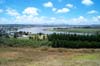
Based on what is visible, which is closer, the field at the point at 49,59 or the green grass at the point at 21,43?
the field at the point at 49,59

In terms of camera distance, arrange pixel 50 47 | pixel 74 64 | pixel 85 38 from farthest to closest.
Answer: pixel 85 38 < pixel 50 47 < pixel 74 64

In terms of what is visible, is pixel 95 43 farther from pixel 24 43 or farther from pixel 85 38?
pixel 24 43

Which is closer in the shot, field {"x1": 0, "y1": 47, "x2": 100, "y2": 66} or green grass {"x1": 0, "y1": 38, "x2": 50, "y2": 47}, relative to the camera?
field {"x1": 0, "y1": 47, "x2": 100, "y2": 66}

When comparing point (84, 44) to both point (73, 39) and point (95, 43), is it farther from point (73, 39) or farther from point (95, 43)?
point (73, 39)

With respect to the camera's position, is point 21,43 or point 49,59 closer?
point 49,59

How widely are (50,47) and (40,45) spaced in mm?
2011

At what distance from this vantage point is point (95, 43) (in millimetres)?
44094

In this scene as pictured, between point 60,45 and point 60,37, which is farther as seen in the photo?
point 60,37

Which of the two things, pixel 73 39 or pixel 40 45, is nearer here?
pixel 40 45

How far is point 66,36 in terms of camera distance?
165 feet

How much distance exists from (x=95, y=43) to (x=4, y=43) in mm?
17661

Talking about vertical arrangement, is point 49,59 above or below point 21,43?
below

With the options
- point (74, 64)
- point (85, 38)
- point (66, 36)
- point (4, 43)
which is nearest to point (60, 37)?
point (66, 36)

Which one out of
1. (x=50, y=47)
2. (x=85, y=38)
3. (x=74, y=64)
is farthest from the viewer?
(x=85, y=38)
